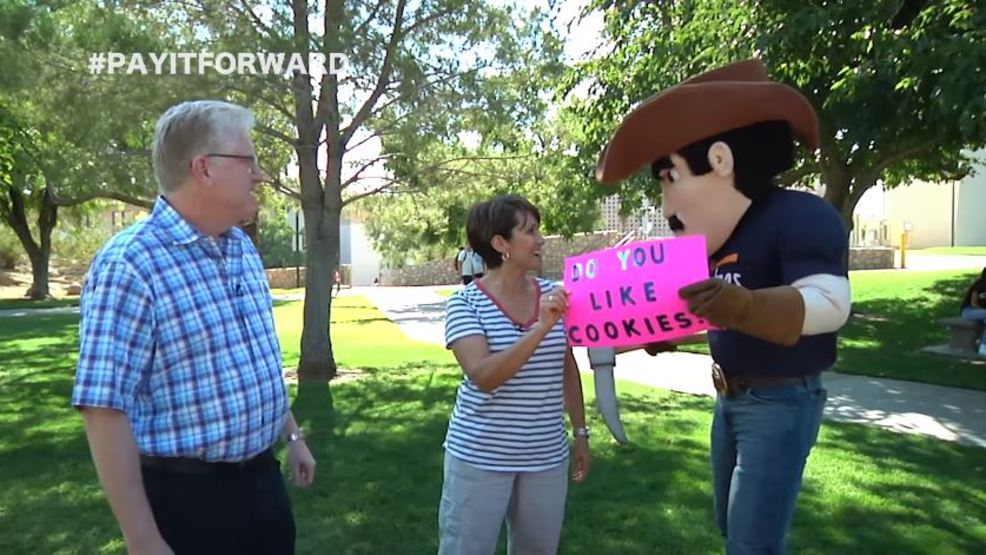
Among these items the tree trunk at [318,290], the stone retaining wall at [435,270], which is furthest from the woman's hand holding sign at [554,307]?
the stone retaining wall at [435,270]

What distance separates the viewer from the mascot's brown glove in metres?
1.90

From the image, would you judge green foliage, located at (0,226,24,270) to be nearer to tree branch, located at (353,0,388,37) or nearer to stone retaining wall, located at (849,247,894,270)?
stone retaining wall, located at (849,247,894,270)

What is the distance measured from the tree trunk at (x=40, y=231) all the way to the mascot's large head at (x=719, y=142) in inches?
1201

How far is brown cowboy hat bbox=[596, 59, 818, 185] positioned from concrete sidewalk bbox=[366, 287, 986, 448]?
4.89 m

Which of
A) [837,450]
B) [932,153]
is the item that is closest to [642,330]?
[837,450]

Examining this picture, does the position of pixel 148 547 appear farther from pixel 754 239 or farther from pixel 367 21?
pixel 367 21

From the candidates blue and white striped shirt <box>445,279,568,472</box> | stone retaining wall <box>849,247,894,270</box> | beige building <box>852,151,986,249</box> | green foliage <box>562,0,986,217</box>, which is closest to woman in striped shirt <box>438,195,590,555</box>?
blue and white striped shirt <box>445,279,568,472</box>

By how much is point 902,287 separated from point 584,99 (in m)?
11.0

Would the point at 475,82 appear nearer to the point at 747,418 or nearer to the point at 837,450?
the point at 837,450

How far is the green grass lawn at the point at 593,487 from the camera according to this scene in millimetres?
4262

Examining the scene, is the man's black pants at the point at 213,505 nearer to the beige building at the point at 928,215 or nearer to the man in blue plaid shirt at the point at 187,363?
the man in blue plaid shirt at the point at 187,363

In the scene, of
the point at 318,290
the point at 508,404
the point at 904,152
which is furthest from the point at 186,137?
the point at 904,152

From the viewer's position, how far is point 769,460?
220cm

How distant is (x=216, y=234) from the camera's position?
2.18m
